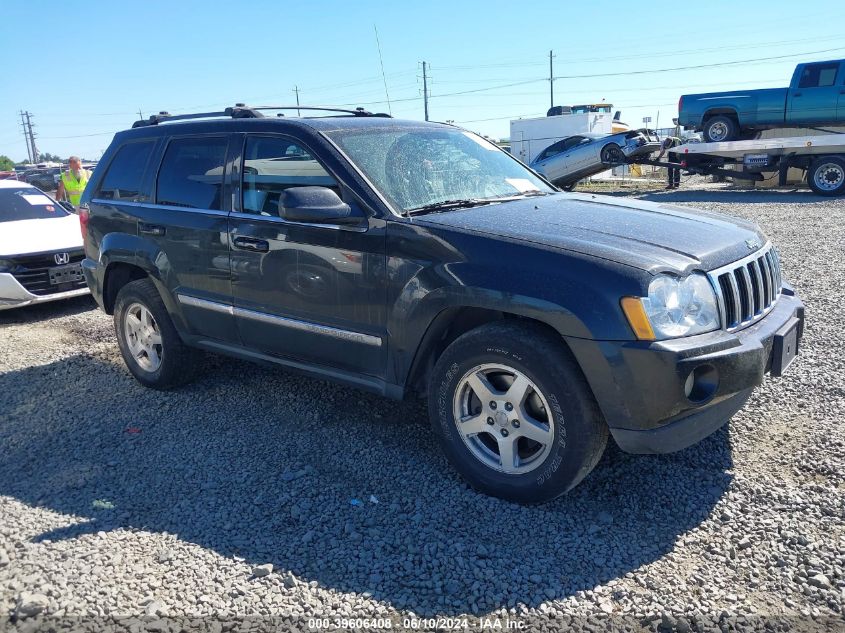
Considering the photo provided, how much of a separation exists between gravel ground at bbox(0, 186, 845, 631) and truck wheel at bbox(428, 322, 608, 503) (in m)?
0.19

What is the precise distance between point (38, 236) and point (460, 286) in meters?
6.76

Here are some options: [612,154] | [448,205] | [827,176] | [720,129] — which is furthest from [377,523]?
[720,129]

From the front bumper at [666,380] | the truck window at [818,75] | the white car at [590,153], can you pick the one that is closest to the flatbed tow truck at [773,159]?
the white car at [590,153]

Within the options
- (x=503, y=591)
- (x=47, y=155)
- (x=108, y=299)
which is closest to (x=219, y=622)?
(x=503, y=591)

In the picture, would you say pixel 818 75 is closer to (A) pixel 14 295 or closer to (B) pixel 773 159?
(B) pixel 773 159

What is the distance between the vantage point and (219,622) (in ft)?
8.73

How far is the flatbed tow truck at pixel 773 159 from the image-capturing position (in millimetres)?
17078

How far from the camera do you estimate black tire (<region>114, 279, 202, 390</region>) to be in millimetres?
5000

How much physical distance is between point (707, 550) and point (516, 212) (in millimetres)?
1927

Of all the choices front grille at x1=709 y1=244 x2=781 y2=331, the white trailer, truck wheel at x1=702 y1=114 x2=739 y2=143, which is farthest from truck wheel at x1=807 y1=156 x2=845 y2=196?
front grille at x1=709 y1=244 x2=781 y2=331

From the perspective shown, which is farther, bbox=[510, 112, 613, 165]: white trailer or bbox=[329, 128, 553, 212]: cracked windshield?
bbox=[510, 112, 613, 165]: white trailer

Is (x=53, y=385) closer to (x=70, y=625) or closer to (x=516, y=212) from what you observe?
(x=70, y=625)

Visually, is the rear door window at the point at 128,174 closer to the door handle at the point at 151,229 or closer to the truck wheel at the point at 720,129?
the door handle at the point at 151,229

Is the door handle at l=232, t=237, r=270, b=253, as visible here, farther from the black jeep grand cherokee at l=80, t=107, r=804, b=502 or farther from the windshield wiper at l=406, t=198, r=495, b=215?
the windshield wiper at l=406, t=198, r=495, b=215
